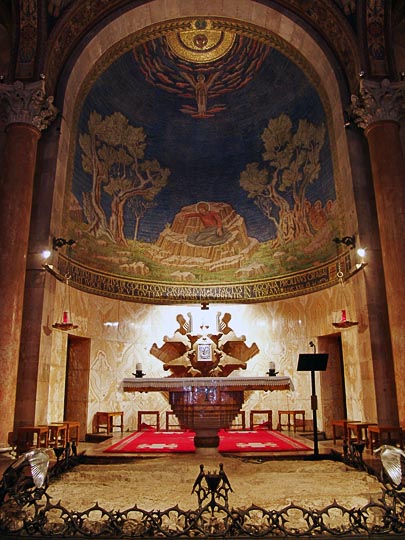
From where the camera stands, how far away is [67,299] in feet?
38.0

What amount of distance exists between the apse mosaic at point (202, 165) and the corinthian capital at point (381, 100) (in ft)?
7.49

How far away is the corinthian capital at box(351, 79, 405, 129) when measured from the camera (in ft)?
33.6

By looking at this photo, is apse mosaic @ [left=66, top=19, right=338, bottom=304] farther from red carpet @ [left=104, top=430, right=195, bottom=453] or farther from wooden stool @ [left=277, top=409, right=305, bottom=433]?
red carpet @ [left=104, top=430, right=195, bottom=453]

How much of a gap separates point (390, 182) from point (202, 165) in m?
7.29

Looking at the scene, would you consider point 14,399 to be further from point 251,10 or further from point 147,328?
point 251,10

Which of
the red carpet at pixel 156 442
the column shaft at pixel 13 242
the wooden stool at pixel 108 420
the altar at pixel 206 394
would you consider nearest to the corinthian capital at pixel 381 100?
the altar at pixel 206 394

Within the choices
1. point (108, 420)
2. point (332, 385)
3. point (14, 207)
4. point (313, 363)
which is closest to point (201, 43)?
point (14, 207)

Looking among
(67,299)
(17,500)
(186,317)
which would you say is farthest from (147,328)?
(17,500)

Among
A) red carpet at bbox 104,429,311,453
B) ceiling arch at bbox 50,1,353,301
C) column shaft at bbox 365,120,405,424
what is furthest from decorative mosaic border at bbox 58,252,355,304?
red carpet at bbox 104,429,311,453

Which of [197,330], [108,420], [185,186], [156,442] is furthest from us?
[185,186]

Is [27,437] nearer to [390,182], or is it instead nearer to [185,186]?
[390,182]

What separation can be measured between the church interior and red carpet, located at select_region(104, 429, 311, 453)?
0.42 m

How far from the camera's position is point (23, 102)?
10328mm

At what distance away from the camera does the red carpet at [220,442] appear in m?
9.10
